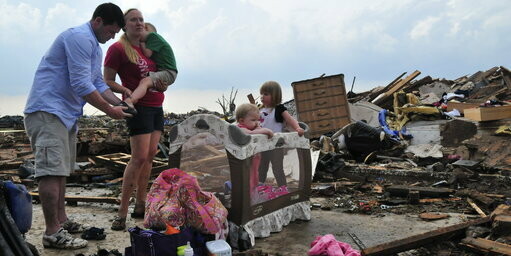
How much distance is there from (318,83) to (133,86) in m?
8.12

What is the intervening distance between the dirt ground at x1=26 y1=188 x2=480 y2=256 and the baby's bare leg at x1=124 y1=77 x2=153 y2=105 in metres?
1.33

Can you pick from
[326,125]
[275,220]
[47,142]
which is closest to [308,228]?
[275,220]

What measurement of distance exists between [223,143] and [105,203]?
2775 millimetres

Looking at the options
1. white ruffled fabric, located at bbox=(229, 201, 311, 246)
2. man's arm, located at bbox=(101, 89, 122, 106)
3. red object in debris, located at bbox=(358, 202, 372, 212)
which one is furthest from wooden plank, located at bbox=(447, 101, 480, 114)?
man's arm, located at bbox=(101, 89, 122, 106)

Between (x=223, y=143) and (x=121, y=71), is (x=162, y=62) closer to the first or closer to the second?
(x=121, y=71)

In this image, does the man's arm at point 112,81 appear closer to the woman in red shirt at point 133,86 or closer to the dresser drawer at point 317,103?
the woman in red shirt at point 133,86

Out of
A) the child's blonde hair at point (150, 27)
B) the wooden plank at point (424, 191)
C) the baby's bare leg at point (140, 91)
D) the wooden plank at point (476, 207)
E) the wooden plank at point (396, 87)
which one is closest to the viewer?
the baby's bare leg at point (140, 91)

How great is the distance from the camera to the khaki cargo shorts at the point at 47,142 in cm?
401

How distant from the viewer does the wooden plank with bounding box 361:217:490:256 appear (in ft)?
12.6

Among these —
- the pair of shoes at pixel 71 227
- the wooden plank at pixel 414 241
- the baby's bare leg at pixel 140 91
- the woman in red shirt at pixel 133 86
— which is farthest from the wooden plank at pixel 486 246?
the pair of shoes at pixel 71 227

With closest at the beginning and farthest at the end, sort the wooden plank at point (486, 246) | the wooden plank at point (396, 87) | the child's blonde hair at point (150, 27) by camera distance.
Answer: the wooden plank at point (486, 246) → the child's blonde hair at point (150, 27) → the wooden plank at point (396, 87)

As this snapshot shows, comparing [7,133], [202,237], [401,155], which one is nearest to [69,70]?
[202,237]

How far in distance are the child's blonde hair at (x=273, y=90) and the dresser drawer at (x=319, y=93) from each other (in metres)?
6.76

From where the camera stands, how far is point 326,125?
12398 mm
